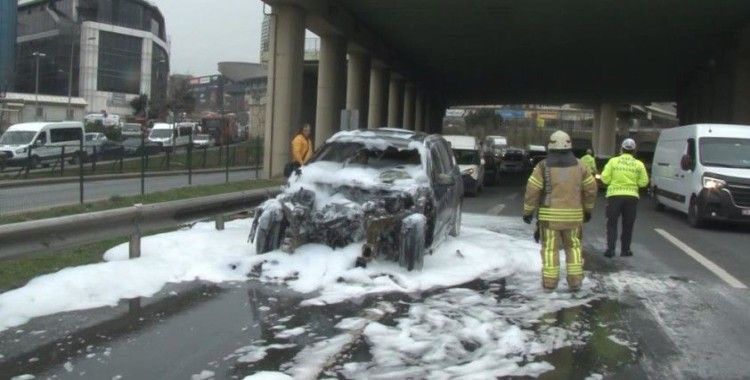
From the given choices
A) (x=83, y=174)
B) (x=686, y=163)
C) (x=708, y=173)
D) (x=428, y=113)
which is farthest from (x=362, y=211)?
(x=428, y=113)

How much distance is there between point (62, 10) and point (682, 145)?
105 m

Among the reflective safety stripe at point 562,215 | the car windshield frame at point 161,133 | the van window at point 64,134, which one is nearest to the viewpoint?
the reflective safety stripe at point 562,215

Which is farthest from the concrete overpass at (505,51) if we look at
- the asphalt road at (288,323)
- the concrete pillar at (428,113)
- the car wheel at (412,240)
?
the asphalt road at (288,323)

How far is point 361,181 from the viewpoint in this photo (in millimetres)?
8844

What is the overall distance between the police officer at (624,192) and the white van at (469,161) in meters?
11.3

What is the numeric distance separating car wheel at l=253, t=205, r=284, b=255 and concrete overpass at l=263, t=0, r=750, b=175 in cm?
1739

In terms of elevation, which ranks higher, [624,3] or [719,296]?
[624,3]

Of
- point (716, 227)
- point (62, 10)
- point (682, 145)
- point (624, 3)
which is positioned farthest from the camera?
point (62, 10)

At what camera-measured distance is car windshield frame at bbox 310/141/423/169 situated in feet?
32.1

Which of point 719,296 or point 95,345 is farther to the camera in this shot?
point 719,296

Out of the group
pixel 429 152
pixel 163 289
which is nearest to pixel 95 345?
pixel 163 289

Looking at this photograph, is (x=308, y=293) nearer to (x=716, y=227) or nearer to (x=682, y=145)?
(x=716, y=227)

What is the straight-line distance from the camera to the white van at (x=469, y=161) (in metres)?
23.4

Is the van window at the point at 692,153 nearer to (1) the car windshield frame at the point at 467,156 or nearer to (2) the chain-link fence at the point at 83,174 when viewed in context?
(1) the car windshield frame at the point at 467,156
